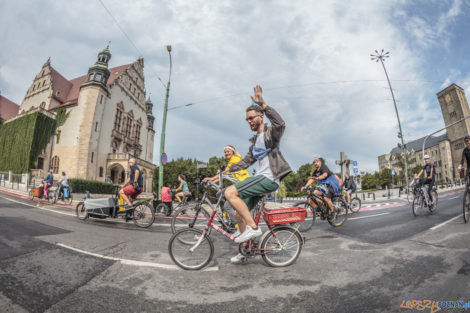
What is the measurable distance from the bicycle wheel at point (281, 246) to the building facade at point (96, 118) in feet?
81.6

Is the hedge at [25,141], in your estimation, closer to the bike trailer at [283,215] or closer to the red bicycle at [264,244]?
the red bicycle at [264,244]

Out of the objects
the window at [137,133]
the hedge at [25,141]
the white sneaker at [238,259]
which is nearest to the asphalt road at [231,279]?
the white sneaker at [238,259]

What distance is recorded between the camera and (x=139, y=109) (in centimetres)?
4016

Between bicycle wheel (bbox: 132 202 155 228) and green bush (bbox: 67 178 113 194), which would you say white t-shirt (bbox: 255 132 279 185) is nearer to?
bicycle wheel (bbox: 132 202 155 228)

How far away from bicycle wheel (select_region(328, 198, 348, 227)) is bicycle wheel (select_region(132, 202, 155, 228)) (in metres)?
5.06

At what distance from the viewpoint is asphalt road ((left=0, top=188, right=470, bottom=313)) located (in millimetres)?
1804

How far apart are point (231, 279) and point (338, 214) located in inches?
185

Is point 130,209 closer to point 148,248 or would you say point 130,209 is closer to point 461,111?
point 148,248

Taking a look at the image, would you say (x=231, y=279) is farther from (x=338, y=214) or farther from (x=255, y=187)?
(x=338, y=214)

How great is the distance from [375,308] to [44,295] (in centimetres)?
279

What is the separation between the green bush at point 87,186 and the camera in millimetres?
22234

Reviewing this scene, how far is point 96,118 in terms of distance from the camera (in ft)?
97.2

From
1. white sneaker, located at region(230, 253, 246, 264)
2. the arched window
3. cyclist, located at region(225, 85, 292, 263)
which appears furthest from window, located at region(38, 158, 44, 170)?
cyclist, located at region(225, 85, 292, 263)

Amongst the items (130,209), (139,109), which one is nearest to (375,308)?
(130,209)
